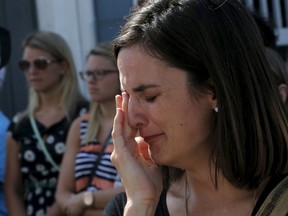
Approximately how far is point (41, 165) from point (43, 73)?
2.15ft

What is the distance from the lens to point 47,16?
612 cm

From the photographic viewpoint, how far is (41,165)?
188 inches

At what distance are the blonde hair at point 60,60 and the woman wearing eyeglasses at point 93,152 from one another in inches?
10.1

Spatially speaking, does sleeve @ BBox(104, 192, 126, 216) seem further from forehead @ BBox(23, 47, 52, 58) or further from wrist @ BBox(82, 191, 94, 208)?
forehead @ BBox(23, 47, 52, 58)

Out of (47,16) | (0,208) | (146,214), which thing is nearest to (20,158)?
(0,208)

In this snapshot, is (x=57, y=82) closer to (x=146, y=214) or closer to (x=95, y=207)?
(x=95, y=207)

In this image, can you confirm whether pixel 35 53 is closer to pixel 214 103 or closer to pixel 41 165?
pixel 41 165

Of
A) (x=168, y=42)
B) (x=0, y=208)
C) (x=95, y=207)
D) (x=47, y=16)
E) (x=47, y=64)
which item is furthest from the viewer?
(x=47, y=16)

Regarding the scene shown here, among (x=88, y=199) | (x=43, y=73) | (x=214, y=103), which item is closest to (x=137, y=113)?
(x=214, y=103)

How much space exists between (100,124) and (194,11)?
94.8 inches

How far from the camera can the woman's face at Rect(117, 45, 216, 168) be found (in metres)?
2.27

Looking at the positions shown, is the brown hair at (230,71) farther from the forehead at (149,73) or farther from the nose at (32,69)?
the nose at (32,69)

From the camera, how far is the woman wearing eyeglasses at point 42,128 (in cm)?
479

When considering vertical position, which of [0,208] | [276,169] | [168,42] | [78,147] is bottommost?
[0,208]
